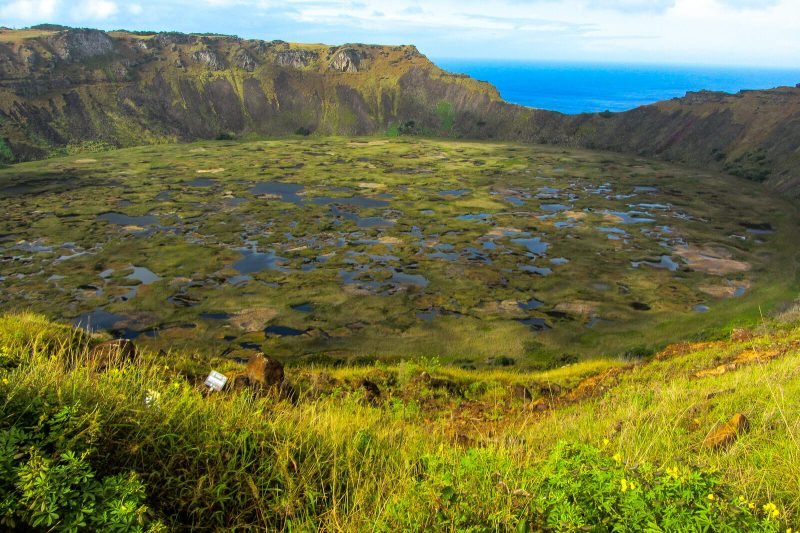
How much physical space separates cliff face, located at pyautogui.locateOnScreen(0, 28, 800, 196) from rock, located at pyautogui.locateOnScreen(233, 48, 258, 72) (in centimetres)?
69

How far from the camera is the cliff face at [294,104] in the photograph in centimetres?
10244

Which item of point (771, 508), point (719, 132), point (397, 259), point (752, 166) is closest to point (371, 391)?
point (771, 508)

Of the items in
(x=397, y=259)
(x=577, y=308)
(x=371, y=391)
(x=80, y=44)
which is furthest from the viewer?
(x=80, y=44)

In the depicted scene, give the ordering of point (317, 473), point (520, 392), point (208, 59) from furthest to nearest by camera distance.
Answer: point (208, 59), point (520, 392), point (317, 473)

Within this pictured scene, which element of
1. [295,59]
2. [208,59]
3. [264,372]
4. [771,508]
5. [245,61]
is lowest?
[264,372]

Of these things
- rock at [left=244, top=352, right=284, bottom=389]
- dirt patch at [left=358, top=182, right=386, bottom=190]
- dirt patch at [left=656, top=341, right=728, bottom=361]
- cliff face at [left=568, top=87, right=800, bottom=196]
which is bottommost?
dirt patch at [left=358, top=182, right=386, bottom=190]

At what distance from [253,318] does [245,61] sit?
148 metres

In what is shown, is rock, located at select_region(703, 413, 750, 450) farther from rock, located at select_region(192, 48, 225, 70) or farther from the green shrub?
rock, located at select_region(192, 48, 225, 70)

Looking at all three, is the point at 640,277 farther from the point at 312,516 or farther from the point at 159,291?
the point at 312,516

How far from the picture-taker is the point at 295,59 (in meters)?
168

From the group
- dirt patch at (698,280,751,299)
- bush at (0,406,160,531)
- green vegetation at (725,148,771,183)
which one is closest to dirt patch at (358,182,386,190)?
dirt patch at (698,280,751,299)

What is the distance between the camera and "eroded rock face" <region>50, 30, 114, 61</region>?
137125 mm

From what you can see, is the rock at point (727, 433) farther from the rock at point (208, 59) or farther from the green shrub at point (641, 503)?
the rock at point (208, 59)

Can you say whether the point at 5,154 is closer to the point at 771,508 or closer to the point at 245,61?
the point at 245,61
